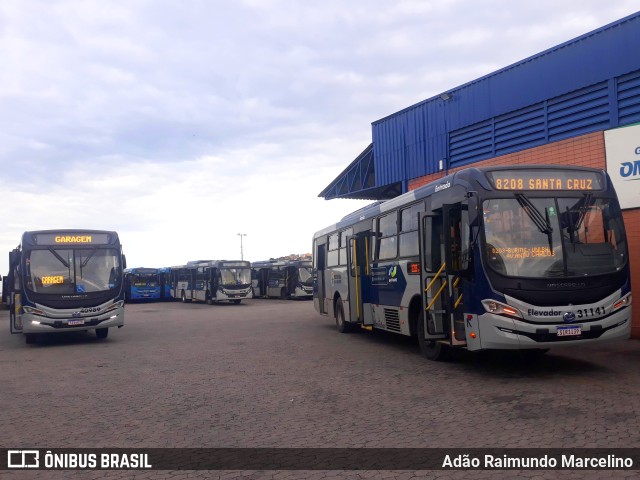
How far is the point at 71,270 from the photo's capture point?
17.3m

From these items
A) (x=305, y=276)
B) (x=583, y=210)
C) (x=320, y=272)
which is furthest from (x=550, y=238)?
(x=305, y=276)

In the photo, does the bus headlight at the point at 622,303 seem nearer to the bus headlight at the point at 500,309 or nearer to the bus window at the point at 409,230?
the bus headlight at the point at 500,309

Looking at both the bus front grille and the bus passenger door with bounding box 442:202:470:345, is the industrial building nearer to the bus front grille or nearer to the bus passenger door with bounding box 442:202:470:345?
the bus front grille

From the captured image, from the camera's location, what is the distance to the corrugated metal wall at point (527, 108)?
1505 cm

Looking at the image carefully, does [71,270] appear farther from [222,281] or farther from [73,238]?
[222,281]

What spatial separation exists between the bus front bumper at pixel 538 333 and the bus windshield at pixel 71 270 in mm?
11486

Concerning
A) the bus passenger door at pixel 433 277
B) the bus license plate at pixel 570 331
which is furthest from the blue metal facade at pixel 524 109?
the bus license plate at pixel 570 331

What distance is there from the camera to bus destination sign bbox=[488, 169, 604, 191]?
10.1m

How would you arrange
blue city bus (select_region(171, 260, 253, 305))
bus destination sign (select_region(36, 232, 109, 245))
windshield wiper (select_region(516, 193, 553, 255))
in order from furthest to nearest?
blue city bus (select_region(171, 260, 253, 305)) < bus destination sign (select_region(36, 232, 109, 245)) < windshield wiper (select_region(516, 193, 553, 255))

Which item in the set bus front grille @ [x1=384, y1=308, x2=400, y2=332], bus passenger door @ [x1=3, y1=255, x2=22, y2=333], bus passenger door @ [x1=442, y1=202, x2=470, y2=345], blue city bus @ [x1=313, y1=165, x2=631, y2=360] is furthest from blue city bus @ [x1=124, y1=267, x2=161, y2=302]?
bus passenger door @ [x1=442, y1=202, x2=470, y2=345]

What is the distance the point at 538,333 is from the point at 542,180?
2418mm

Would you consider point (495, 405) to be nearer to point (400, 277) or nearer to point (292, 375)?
point (292, 375)

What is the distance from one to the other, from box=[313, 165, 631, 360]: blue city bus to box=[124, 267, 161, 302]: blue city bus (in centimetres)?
3844

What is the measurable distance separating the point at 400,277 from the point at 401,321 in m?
0.90
